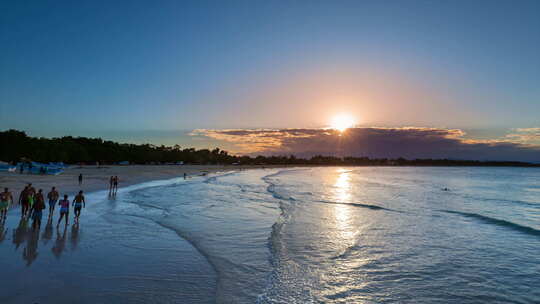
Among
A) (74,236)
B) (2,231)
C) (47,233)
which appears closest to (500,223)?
(74,236)

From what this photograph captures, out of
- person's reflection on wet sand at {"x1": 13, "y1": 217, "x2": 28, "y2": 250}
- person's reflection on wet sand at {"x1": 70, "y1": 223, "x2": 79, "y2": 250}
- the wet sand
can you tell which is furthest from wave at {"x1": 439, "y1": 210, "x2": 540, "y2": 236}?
person's reflection on wet sand at {"x1": 13, "y1": 217, "x2": 28, "y2": 250}

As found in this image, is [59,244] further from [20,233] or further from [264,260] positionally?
[264,260]

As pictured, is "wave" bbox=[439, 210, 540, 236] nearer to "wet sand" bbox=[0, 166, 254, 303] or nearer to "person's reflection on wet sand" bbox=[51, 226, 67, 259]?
"wet sand" bbox=[0, 166, 254, 303]

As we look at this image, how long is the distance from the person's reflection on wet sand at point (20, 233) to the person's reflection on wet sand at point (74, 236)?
1513 mm

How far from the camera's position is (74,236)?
12297 millimetres

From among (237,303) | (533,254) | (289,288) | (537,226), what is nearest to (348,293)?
(289,288)

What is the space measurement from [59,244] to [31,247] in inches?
31.8

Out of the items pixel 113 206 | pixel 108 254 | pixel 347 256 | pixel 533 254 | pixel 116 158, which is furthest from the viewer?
pixel 116 158

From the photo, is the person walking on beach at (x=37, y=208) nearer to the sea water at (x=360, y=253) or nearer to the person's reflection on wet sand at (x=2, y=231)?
the person's reflection on wet sand at (x=2, y=231)

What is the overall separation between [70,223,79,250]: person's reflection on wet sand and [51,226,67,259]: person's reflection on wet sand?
0.83ft

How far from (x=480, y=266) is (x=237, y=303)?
8.42m

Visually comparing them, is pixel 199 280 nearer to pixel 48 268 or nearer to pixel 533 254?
pixel 48 268

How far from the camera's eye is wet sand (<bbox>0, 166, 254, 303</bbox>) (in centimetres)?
709

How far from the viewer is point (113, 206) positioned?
840 inches
